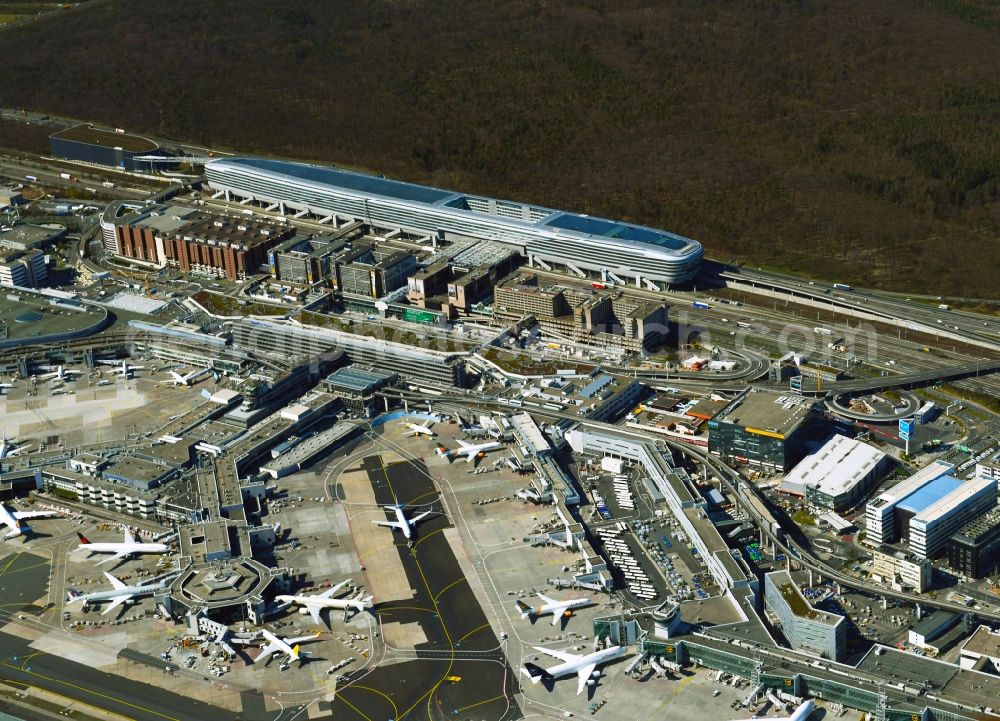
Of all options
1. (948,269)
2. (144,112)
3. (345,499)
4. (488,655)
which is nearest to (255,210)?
(144,112)

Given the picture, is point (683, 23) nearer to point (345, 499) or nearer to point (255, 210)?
point (255, 210)

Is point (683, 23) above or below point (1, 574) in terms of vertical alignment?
above

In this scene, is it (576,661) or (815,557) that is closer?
(576,661)

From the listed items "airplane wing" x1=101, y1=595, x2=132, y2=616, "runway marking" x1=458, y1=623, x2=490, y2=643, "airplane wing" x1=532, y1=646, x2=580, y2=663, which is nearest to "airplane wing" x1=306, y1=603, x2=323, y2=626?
"runway marking" x1=458, y1=623, x2=490, y2=643


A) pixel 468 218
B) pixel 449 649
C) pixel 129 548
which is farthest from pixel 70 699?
pixel 468 218

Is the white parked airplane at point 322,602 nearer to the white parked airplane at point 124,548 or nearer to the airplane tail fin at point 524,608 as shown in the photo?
the airplane tail fin at point 524,608

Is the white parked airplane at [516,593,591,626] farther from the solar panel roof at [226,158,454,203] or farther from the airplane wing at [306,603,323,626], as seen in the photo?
the solar panel roof at [226,158,454,203]
